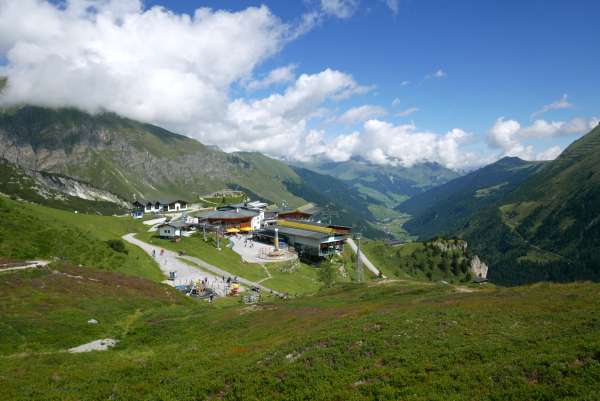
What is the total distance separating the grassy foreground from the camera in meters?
16.8

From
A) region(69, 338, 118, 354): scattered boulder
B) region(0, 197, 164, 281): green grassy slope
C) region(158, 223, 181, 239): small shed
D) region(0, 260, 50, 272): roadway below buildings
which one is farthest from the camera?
region(158, 223, 181, 239): small shed

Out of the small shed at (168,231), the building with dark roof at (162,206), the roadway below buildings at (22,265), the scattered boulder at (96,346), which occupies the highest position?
the building with dark roof at (162,206)

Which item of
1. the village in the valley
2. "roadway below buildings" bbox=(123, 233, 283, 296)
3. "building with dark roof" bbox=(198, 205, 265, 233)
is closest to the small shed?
the village in the valley

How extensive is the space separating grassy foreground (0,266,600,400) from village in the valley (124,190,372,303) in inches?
984

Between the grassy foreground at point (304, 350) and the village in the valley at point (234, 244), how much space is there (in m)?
25.0

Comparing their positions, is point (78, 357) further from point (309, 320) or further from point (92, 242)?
point (92, 242)

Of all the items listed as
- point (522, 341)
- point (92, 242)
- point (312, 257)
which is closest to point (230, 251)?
point (312, 257)

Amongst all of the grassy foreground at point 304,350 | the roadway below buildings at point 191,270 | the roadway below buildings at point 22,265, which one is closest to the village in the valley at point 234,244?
the roadway below buildings at point 191,270

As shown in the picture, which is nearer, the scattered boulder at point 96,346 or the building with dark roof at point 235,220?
the scattered boulder at point 96,346

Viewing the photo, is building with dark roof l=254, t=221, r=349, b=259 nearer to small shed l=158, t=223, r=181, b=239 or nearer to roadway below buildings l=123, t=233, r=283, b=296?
small shed l=158, t=223, r=181, b=239

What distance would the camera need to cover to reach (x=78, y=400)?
19.0m

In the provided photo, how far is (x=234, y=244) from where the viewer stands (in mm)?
117125

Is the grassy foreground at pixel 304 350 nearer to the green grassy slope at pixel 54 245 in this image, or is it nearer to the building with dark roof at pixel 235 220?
the green grassy slope at pixel 54 245

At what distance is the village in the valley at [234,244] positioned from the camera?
68.9m
